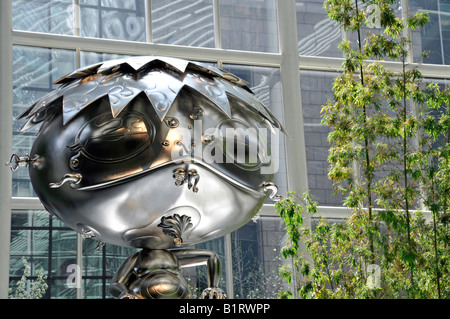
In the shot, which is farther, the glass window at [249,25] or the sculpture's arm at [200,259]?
the glass window at [249,25]

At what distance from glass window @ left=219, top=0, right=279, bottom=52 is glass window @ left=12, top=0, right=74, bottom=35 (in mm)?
1402

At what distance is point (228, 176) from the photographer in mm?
1399

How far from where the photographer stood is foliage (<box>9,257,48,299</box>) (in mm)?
5379

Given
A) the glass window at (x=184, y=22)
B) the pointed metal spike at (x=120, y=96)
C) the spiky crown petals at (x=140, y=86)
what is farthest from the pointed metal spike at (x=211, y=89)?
the glass window at (x=184, y=22)

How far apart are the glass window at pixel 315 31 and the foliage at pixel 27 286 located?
3.13 metres

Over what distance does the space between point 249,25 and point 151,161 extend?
17.5ft

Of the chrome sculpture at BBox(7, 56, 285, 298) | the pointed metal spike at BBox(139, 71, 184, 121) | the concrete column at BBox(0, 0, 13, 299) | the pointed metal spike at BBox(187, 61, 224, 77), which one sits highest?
the concrete column at BBox(0, 0, 13, 299)

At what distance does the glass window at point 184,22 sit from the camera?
626 cm

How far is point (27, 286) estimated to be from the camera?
5.40 metres

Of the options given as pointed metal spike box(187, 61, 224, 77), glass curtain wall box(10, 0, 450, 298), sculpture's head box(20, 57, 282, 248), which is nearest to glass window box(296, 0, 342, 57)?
glass curtain wall box(10, 0, 450, 298)

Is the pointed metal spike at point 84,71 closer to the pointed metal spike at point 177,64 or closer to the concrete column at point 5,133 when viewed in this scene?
the pointed metal spike at point 177,64

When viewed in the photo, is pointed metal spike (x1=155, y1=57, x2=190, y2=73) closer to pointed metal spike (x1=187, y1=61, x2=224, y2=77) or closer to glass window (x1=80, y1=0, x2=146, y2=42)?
pointed metal spike (x1=187, y1=61, x2=224, y2=77)
